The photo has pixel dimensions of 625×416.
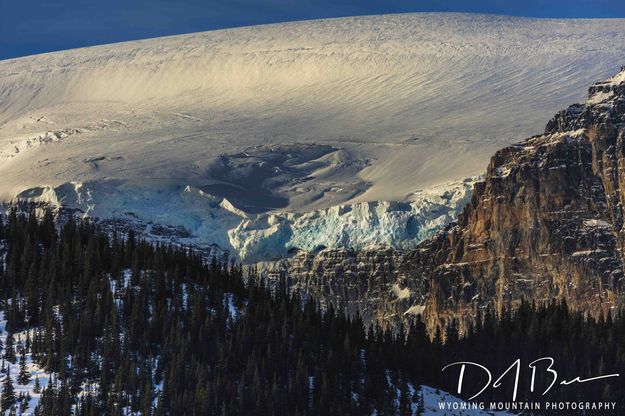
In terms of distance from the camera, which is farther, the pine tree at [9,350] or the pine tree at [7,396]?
the pine tree at [9,350]

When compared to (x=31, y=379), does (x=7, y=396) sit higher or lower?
lower

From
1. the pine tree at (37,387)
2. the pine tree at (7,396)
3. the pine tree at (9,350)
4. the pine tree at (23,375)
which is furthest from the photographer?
the pine tree at (9,350)

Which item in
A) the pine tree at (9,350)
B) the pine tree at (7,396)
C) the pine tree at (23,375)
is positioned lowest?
the pine tree at (7,396)

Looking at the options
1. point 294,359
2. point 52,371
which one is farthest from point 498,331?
point 52,371

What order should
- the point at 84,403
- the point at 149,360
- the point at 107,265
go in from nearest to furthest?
the point at 84,403
the point at 149,360
the point at 107,265

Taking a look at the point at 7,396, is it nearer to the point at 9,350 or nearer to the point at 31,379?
the point at 31,379

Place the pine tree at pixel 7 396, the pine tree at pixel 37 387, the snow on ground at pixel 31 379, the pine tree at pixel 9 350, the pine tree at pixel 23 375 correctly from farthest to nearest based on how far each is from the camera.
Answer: the pine tree at pixel 9 350, the pine tree at pixel 23 375, the pine tree at pixel 37 387, the snow on ground at pixel 31 379, the pine tree at pixel 7 396

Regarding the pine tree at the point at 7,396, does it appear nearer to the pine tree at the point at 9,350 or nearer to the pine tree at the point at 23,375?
the pine tree at the point at 23,375

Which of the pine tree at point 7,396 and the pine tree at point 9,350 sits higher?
the pine tree at point 9,350

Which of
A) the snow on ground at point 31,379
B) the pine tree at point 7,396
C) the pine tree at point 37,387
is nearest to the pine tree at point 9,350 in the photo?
the snow on ground at point 31,379

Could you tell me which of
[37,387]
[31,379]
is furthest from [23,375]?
[37,387]

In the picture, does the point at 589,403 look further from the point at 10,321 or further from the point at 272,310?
the point at 10,321
